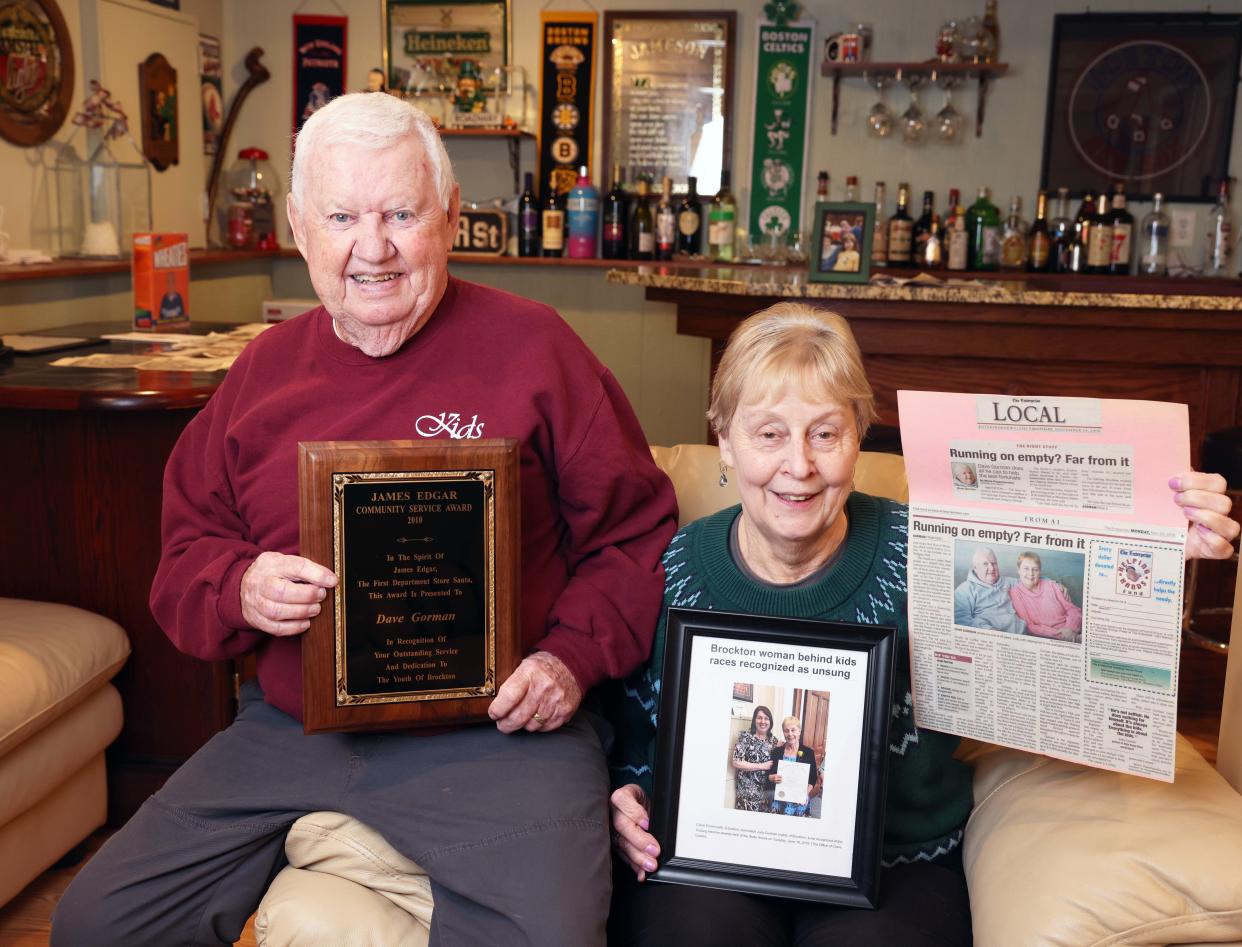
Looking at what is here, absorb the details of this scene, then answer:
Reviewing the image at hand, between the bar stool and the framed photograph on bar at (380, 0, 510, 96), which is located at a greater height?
the framed photograph on bar at (380, 0, 510, 96)

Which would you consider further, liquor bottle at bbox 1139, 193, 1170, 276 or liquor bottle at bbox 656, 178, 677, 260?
liquor bottle at bbox 656, 178, 677, 260

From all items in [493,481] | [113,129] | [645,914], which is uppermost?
[113,129]

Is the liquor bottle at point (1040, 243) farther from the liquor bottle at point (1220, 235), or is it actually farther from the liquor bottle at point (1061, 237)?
the liquor bottle at point (1220, 235)

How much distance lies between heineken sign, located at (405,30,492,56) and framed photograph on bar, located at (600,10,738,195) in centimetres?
52

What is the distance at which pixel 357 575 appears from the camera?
1394 millimetres

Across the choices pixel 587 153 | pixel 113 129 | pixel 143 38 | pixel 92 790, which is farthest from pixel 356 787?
pixel 587 153

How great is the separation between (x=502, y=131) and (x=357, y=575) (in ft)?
12.4

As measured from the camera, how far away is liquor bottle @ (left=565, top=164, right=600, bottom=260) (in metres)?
4.88

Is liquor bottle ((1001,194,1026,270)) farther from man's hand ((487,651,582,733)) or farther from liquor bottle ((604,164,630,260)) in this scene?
man's hand ((487,651,582,733))

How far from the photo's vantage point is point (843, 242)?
11.1ft

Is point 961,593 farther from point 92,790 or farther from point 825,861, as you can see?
point 92,790

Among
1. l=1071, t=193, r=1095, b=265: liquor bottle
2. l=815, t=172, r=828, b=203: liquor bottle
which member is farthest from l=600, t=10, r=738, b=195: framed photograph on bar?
l=1071, t=193, r=1095, b=265: liquor bottle

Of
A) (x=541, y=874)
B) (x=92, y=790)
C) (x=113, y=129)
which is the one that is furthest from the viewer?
(x=113, y=129)

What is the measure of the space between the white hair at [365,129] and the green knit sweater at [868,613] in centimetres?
62
